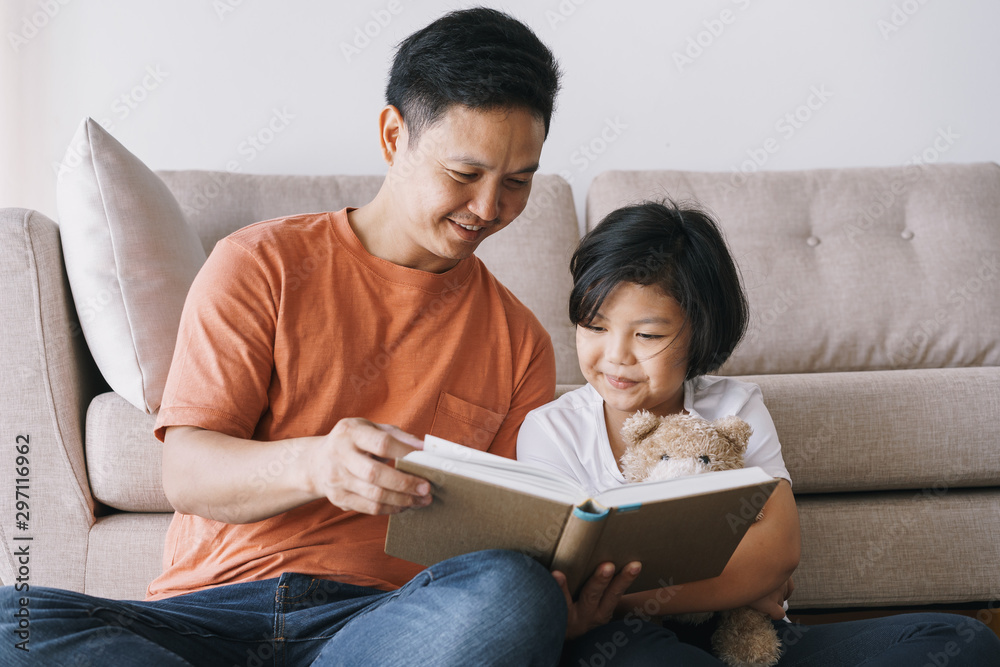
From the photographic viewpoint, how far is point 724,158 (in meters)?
2.30

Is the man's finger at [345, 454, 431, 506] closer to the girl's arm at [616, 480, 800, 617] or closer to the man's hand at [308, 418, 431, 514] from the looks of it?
the man's hand at [308, 418, 431, 514]

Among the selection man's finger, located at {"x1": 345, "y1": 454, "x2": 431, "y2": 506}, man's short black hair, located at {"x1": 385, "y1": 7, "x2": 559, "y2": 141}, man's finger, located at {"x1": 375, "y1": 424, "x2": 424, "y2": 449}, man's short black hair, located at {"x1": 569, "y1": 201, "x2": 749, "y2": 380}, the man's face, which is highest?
man's short black hair, located at {"x1": 385, "y1": 7, "x2": 559, "y2": 141}

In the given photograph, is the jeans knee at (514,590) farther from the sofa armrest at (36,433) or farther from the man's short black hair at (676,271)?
the sofa armrest at (36,433)

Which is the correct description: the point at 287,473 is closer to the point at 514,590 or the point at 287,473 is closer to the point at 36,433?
the point at 514,590

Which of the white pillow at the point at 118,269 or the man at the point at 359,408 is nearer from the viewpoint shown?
the man at the point at 359,408

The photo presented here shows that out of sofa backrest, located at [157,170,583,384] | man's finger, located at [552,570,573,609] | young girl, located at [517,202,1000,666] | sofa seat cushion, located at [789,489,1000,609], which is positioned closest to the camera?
man's finger, located at [552,570,573,609]

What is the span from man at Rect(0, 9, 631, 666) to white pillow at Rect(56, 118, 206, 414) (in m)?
0.42

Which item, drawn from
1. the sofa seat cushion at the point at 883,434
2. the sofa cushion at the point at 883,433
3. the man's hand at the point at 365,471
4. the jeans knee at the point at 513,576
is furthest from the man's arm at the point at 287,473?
the sofa seat cushion at the point at 883,434

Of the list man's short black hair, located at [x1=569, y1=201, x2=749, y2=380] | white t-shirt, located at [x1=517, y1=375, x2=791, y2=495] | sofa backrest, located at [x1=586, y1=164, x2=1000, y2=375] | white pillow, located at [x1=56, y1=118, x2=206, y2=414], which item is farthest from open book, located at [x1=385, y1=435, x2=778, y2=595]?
sofa backrest, located at [x1=586, y1=164, x2=1000, y2=375]

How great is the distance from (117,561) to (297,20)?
4.84ft

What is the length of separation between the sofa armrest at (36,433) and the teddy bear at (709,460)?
98cm

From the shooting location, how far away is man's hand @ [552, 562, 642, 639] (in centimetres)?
83

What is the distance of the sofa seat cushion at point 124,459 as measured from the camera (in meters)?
1.32

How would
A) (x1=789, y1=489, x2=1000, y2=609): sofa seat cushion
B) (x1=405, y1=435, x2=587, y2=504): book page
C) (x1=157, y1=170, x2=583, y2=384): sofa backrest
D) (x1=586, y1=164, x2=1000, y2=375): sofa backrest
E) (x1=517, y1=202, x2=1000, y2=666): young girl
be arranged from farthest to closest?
(x1=586, y1=164, x2=1000, y2=375): sofa backrest → (x1=157, y1=170, x2=583, y2=384): sofa backrest → (x1=789, y1=489, x2=1000, y2=609): sofa seat cushion → (x1=517, y1=202, x2=1000, y2=666): young girl → (x1=405, y1=435, x2=587, y2=504): book page
